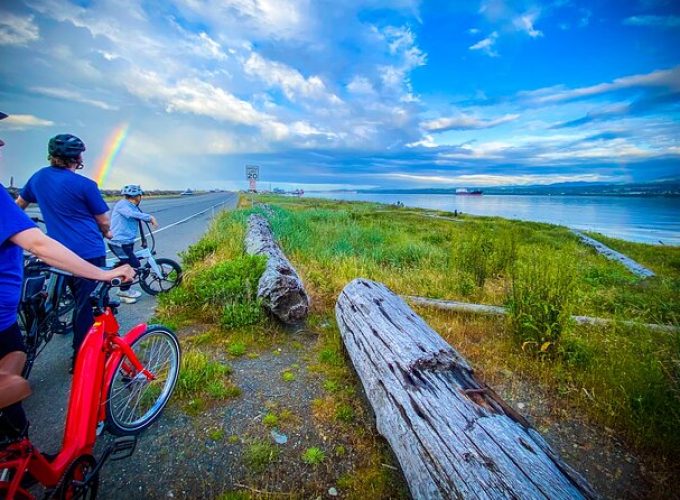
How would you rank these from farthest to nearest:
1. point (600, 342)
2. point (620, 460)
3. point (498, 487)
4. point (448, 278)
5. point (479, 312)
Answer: point (448, 278), point (479, 312), point (600, 342), point (620, 460), point (498, 487)

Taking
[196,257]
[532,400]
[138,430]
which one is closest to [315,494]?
[138,430]

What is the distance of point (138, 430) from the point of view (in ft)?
8.88

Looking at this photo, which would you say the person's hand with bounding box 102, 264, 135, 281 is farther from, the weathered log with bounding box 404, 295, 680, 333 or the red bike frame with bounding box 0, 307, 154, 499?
the weathered log with bounding box 404, 295, 680, 333

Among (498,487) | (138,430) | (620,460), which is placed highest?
(498,487)

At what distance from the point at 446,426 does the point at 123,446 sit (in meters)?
2.42

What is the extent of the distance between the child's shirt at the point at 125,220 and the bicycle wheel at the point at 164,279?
79cm

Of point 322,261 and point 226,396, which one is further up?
point 322,261

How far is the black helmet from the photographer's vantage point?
296cm

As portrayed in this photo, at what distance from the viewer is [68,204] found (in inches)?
125

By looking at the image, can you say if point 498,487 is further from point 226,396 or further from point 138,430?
point 138,430

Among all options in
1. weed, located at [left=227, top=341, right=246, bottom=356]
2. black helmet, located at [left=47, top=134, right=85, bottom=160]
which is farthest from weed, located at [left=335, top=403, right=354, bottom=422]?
black helmet, located at [left=47, top=134, right=85, bottom=160]

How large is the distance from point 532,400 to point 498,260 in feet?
15.9

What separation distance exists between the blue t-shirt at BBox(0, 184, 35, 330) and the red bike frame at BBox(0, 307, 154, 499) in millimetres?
514

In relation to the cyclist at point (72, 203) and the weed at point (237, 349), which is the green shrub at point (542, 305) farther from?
the cyclist at point (72, 203)
